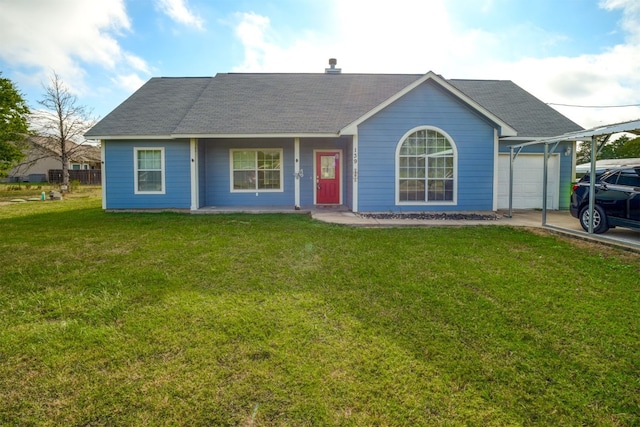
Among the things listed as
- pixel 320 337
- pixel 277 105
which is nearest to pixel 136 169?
pixel 277 105

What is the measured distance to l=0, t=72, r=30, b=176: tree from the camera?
23844 millimetres

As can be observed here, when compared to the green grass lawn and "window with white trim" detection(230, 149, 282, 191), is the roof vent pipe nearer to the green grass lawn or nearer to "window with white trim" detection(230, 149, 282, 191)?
"window with white trim" detection(230, 149, 282, 191)

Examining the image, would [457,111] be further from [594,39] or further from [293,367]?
[293,367]

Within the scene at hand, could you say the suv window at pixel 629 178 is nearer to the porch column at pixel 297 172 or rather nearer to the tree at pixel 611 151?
the porch column at pixel 297 172

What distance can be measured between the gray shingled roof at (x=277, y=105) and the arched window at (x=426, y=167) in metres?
2.45

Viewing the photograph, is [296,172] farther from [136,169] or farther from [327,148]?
[136,169]

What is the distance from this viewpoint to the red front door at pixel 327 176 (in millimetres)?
12758

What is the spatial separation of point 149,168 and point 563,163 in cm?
1437

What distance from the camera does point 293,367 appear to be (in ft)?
8.88

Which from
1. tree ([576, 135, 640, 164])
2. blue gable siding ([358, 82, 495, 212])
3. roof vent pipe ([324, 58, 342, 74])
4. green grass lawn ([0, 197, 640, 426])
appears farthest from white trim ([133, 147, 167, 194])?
tree ([576, 135, 640, 164])

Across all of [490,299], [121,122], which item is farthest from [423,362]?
[121,122]

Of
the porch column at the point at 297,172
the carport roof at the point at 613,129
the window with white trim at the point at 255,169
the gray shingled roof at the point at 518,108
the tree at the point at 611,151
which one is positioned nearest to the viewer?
the carport roof at the point at 613,129

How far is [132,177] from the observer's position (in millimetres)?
12109

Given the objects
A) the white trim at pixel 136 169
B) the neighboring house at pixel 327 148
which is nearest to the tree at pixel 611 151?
the neighboring house at pixel 327 148
